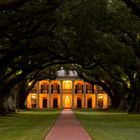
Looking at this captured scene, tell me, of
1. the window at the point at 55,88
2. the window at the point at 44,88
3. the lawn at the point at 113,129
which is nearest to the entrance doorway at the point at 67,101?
the window at the point at 55,88

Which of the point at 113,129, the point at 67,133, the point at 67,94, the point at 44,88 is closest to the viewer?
the point at 67,133

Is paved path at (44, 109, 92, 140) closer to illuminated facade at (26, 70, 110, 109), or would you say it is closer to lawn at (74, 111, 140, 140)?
lawn at (74, 111, 140, 140)

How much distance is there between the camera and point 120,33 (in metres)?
44.7

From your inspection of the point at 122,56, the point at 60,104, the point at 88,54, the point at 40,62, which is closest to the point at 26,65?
the point at 40,62

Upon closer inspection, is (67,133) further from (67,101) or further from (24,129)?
(67,101)

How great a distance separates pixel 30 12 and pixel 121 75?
4543cm

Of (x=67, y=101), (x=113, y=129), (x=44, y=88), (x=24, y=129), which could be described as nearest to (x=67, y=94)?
(x=67, y=101)

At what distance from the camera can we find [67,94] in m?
154

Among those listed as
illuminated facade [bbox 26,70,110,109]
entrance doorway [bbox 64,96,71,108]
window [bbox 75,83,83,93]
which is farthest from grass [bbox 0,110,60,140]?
window [bbox 75,83,83,93]

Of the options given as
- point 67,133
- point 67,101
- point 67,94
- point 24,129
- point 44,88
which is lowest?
point 67,133

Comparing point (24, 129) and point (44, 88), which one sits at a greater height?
point (44, 88)

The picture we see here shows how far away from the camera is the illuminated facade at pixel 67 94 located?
5965 inches

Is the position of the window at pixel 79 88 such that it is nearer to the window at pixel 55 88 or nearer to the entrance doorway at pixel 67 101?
the entrance doorway at pixel 67 101

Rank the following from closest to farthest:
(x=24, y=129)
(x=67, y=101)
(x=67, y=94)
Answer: (x=24, y=129), (x=67, y=101), (x=67, y=94)
